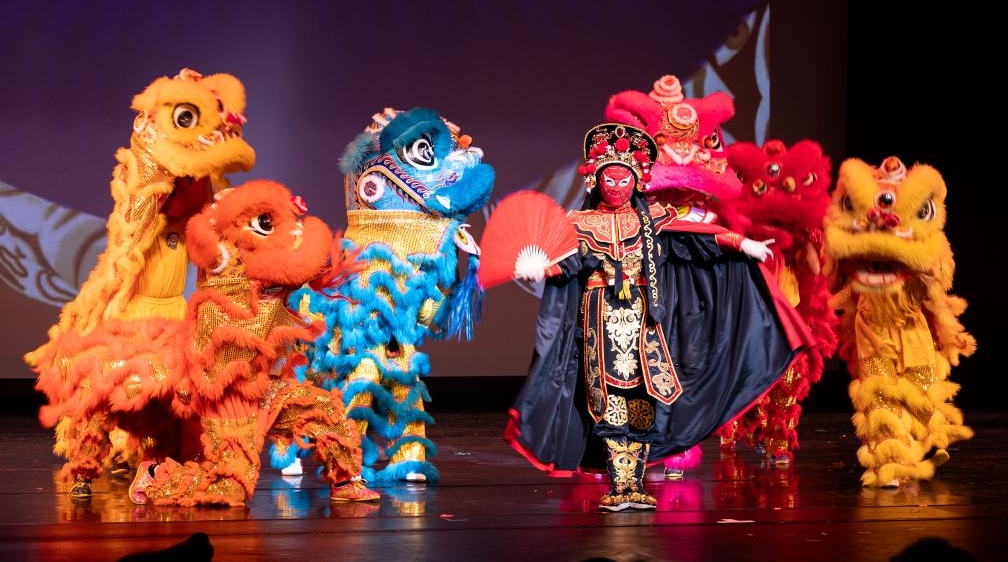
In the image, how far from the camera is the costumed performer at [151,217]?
16.6 ft

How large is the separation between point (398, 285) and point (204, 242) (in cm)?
107

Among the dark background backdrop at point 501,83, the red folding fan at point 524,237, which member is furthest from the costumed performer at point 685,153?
the dark background backdrop at point 501,83

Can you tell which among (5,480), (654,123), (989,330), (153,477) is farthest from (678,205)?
(989,330)

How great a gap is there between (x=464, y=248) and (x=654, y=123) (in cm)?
103

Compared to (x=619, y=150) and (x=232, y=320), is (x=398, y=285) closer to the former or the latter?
(x=232, y=320)

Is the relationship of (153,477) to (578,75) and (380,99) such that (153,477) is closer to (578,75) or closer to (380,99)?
(380,99)

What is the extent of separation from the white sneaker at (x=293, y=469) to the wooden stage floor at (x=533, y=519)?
0.06 meters

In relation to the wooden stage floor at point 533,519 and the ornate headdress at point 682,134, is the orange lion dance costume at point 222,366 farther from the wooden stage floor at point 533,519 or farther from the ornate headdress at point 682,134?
the ornate headdress at point 682,134

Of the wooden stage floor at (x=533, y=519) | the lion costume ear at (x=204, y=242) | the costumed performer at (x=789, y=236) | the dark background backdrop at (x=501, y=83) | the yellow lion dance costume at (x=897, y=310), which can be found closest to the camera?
the wooden stage floor at (x=533, y=519)

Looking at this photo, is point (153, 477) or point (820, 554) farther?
point (153, 477)

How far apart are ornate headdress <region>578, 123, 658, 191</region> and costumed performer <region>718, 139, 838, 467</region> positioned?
44.7 inches

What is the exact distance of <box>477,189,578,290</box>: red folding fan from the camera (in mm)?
4961

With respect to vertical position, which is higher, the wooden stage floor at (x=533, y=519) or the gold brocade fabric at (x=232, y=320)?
the gold brocade fabric at (x=232, y=320)

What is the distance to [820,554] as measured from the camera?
4121mm
